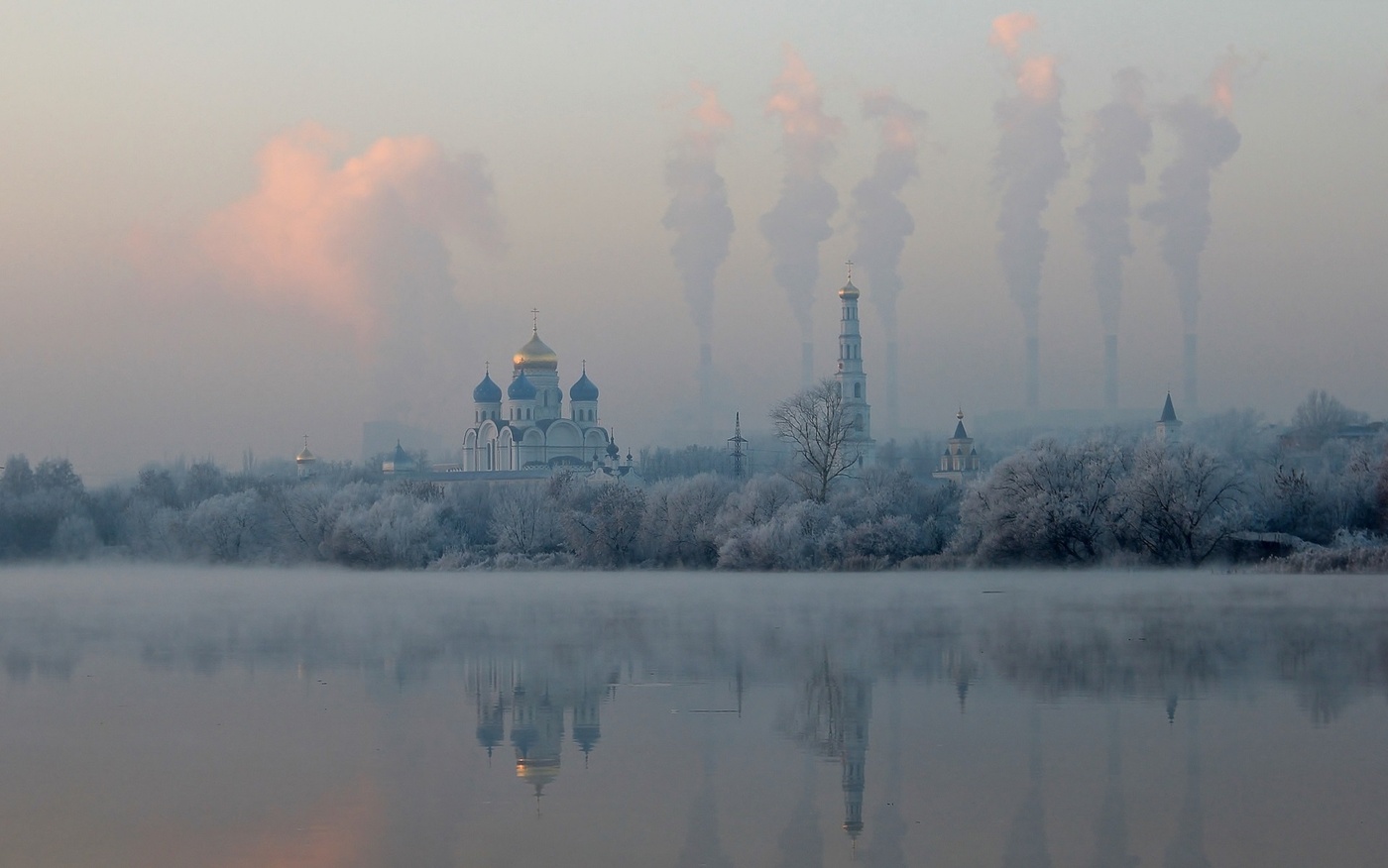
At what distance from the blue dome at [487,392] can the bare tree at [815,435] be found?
5220 cm

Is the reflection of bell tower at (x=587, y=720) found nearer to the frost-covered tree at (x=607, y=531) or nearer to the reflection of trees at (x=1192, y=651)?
the reflection of trees at (x=1192, y=651)

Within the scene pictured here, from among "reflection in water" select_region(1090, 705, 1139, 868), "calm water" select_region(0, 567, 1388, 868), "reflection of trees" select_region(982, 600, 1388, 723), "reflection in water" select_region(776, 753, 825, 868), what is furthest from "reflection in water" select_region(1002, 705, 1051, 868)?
"reflection of trees" select_region(982, 600, 1388, 723)

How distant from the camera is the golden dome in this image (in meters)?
95.0

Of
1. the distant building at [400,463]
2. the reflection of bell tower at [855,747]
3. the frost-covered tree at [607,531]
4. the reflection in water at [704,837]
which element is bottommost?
the reflection in water at [704,837]

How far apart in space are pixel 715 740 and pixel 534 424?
8033 cm

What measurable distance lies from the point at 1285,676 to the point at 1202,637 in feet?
11.8

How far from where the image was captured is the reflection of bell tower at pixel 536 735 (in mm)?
11047

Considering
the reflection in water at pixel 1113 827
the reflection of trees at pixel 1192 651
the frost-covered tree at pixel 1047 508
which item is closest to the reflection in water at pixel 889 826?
the reflection in water at pixel 1113 827

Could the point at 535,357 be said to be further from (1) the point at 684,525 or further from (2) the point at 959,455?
(1) the point at 684,525

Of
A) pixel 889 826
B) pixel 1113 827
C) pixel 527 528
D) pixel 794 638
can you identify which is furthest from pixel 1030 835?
pixel 527 528

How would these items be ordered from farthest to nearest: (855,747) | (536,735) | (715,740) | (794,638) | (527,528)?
(527,528)
(794,638)
(536,735)
(715,740)
(855,747)

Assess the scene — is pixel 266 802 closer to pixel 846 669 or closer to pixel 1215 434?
pixel 846 669

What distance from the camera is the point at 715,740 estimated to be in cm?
1235

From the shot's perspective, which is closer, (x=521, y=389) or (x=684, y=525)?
(x=684, y=525)
